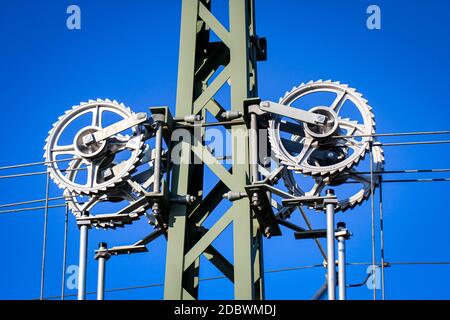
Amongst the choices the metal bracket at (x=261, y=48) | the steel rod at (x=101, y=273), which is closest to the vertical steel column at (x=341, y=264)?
the steel rod at (x=101, y=273)

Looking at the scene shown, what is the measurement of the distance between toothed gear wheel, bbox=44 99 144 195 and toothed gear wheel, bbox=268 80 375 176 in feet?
9.58

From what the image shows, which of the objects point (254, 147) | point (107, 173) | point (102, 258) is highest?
point (254, 147)

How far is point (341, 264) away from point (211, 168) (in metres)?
3.48

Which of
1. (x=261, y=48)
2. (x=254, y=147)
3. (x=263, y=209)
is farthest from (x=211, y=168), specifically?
(x=261, y=48)

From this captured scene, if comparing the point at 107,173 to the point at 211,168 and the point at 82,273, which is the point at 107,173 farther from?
the point at 82,273

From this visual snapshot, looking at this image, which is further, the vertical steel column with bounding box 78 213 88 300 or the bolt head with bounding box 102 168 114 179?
the bolt head with bounding box 102 168 114 179

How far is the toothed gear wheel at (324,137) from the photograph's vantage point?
32438 mm

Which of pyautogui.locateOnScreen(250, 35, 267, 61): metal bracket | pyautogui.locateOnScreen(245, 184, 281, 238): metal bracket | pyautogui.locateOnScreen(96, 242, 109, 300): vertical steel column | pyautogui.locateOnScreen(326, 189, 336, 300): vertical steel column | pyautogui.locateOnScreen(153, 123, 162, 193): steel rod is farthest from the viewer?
pyautogui.locateOnScreen(250, 35, 267, 61): metal bracket

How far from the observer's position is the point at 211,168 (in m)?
32.3

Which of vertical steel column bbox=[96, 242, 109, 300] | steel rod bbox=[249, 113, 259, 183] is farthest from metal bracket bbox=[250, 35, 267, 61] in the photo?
vertical steel column bbox=[96, 242, 109, 300]

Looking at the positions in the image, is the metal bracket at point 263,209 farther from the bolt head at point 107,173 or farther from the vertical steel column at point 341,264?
the bolt head at point 107,173

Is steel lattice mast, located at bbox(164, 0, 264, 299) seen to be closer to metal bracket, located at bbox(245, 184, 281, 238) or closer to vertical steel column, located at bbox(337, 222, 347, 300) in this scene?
metal bracket, located at bbox(245, 184, 281, 238)

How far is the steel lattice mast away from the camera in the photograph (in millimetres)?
31469
